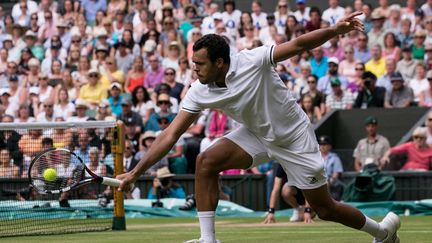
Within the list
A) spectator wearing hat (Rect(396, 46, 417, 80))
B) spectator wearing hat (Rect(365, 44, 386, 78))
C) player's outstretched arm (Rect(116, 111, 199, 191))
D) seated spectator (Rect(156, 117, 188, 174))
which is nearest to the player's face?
player's outstretched arm (Rect(116, 111, 199, 191))

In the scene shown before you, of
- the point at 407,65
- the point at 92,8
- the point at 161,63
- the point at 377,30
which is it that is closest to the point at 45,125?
the point at 407,65

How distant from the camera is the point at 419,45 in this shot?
21.1 metres

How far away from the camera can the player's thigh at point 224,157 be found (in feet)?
30.9

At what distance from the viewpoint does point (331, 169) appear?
61.9 feet

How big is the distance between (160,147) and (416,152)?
1076 cm

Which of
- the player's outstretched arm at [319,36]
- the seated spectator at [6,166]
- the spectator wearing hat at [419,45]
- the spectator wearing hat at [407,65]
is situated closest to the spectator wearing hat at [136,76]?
the spectator wearing hat at [407,65]

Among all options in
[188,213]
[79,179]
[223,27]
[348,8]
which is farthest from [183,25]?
[79,179]

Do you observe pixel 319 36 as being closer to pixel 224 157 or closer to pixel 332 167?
pixel 224 157

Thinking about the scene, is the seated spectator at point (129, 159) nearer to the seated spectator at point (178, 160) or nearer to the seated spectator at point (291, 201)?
the seated spectator at point (178, 160)

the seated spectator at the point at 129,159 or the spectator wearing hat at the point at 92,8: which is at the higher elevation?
the spectator wearing hat at the point at 92,8

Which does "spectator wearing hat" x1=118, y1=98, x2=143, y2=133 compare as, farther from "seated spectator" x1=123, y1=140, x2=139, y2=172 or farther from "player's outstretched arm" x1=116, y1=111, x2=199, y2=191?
"player's outstretched arm" x1=116, y1=111, x2=199, y2=191

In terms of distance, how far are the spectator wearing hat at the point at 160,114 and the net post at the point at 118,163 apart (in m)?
6.36

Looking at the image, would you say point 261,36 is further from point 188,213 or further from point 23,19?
point 23,19

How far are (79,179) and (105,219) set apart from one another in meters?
7.34
